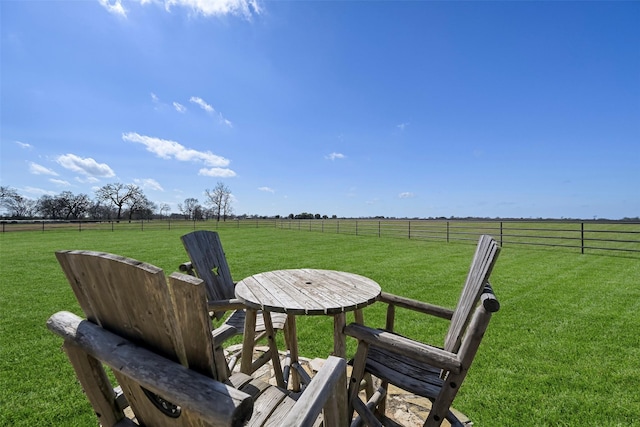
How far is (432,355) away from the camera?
1.13 meters

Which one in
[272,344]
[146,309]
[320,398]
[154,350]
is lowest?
[272,344]

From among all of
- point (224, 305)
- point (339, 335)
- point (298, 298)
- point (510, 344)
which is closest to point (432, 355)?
point (339, 335)

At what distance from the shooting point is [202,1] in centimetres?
565

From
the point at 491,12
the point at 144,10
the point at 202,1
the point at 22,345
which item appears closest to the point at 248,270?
the point at 22,345

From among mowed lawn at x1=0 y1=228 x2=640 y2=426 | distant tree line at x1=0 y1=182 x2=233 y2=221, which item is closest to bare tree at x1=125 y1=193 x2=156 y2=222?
distant tree line at x1=0 y1=182 x2=233 y2=221

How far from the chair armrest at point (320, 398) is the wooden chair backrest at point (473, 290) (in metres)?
0.70

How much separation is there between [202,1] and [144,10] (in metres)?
1.40

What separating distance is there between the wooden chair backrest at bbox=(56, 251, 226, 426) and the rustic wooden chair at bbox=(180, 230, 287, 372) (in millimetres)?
1172

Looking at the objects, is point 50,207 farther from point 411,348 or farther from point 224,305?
point 411,348

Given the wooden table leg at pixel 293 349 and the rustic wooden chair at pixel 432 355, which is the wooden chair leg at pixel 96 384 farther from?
the wooden table leg at pixel 293 349

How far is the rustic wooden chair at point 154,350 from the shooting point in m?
0.61

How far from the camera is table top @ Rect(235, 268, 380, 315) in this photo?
1.41 m

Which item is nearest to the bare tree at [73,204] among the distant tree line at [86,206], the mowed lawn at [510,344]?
the distant tree line at [86,206]

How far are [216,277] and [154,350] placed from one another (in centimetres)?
167
